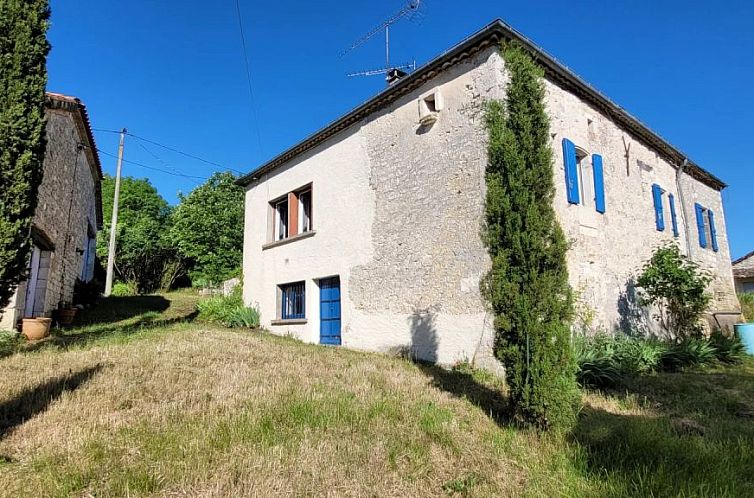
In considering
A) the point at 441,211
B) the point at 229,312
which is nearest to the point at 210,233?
the point at 229,312

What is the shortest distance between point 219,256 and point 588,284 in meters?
23.0

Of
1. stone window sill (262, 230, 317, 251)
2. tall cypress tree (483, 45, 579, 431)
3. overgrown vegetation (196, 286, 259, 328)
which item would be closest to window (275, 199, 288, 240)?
stone window sill (262, 230, 317, 251)

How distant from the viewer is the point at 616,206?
9633mm

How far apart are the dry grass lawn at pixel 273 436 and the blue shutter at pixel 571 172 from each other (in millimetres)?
3808

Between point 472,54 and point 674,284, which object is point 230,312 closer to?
point 472,54

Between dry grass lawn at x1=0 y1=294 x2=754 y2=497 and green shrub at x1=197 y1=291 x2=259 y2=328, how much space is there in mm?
6691

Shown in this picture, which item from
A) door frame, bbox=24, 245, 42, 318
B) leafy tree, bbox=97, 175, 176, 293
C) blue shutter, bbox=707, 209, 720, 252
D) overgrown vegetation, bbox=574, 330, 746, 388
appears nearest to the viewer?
overgrown vegetation, bbox=574, 330, 746, 388

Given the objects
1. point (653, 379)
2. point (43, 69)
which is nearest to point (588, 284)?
point (653, 379)

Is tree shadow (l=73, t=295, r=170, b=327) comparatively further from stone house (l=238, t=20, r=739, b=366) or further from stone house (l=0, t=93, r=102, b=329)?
stone house (l=238, t=20, r=739, b=366)

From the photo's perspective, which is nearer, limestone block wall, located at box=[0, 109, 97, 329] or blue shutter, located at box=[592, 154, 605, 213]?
blue shutter, located at box=[592, 154, 605, 213]

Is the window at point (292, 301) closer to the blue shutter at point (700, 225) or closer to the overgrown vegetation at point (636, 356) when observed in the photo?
the overgrown vegetation at point (636, 356)

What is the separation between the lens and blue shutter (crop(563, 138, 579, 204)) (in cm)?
821

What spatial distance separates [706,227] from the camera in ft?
46.5

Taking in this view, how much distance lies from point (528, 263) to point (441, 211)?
155 inches
